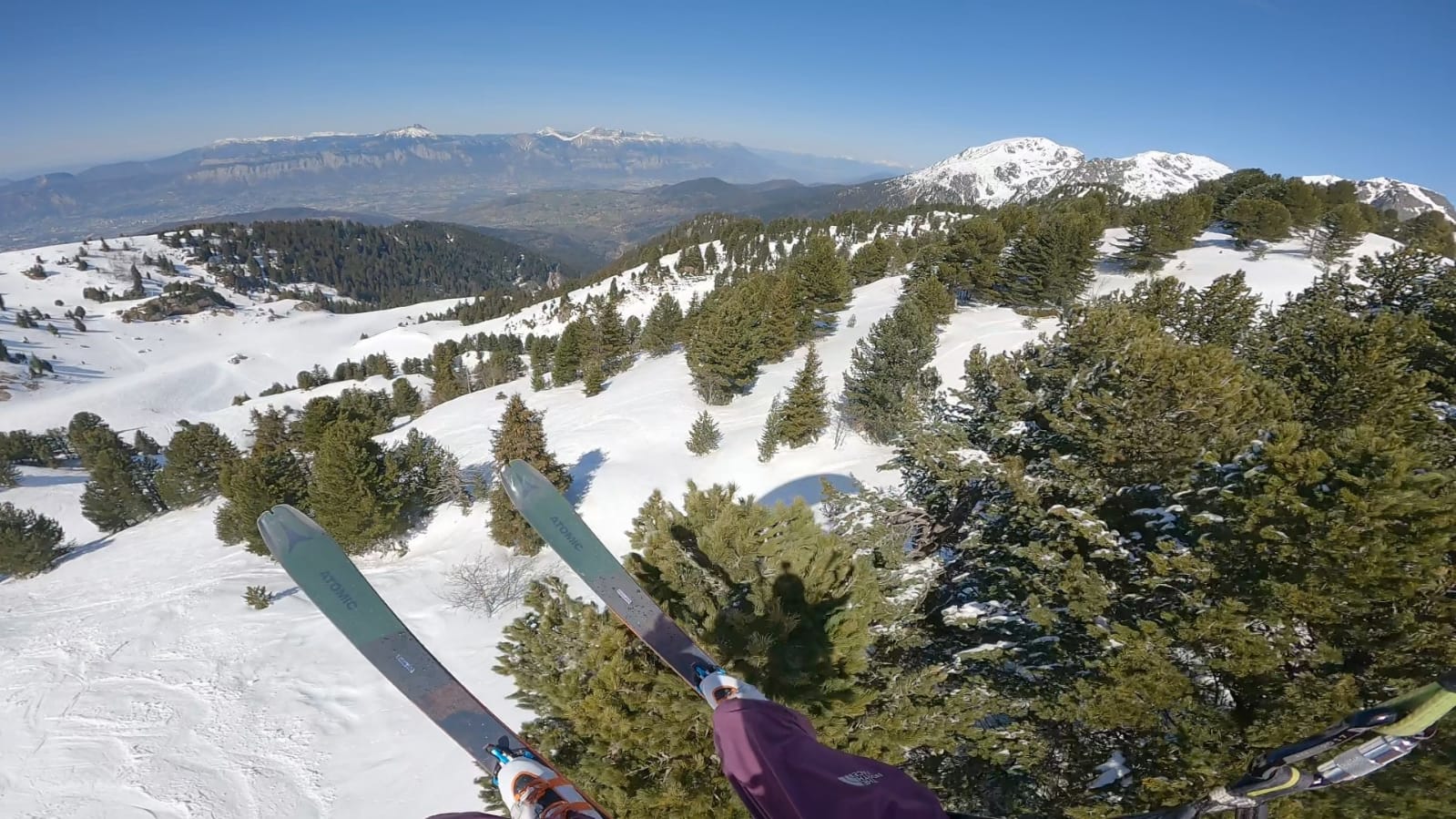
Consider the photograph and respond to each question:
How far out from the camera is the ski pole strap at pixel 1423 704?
2273mm

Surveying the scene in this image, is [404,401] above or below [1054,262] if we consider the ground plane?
below

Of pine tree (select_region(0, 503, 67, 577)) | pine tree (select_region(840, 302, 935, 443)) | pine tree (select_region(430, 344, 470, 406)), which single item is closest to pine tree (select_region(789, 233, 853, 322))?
pine tree (select_region(840, 302, 935, 443))

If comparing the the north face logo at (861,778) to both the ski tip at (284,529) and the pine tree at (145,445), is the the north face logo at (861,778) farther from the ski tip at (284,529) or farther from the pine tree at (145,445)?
the pine tree at (145,445)

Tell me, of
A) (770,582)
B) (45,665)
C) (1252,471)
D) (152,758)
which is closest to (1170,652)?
(1252,471)

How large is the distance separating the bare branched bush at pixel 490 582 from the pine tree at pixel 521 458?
2.48 feet

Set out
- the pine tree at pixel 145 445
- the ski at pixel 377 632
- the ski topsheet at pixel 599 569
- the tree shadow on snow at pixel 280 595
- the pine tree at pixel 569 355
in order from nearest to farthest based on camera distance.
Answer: the ski at pixel 377 632, the ski topsheet at pixel 599 569, the tree shadow on snow at pixel 280 595, the pine tree at pixel 569 355, the pine tree at pixel 145 445

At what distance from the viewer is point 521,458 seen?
74.9 ft

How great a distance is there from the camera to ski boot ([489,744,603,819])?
371 centimetres

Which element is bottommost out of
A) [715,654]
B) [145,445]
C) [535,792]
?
[145,445]

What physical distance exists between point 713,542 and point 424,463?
1020 inches

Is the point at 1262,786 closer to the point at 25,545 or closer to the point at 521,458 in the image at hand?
the point at 521,458

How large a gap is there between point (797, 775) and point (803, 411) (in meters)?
24.3

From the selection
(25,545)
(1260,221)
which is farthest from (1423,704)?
(1260,221)

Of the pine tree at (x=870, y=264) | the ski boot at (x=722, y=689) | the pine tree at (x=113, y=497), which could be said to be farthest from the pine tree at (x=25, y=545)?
the pine tree at (x=870, y=264)
